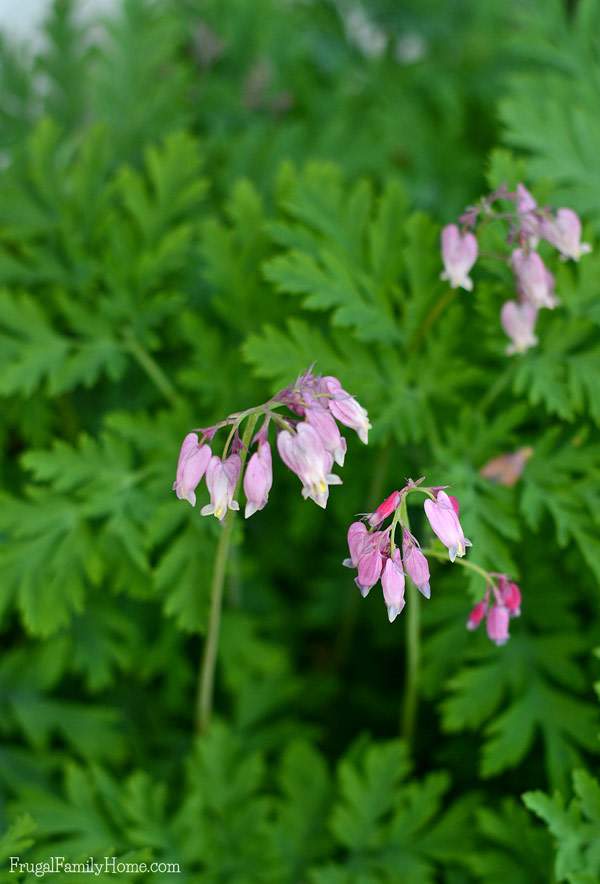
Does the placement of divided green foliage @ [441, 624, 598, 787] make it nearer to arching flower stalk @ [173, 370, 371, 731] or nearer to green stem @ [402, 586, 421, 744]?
green stem @ [402, 586, 421, 744]

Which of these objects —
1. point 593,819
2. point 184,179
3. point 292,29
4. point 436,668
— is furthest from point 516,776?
point 292,29

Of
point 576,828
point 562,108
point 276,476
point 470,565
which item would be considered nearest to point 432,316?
point 470,565

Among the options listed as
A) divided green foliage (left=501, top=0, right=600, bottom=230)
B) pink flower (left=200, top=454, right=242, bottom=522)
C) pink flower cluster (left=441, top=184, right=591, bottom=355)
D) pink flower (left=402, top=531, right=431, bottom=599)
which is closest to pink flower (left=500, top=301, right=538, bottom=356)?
pink flower cluster (left=441, top=184, right=591, bottom=355)

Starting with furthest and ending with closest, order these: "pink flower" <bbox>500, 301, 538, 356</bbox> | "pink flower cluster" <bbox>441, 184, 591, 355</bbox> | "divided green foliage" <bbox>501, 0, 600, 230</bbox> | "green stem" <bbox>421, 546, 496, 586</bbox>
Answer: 1. "divided green foliage" <bbox>501, 0, 600, 230</bbox>
2. "pink flower" <bbox>500, 301, 538, 356</bbox>
3. "pink flower cluster" <bbox>441, 184, 591, 355</bbox>
4. "green stem" <bbox>421, 546, 496, 586</bbox>

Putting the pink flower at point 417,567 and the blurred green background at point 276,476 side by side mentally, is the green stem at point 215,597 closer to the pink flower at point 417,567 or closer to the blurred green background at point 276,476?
the blurred green background at point 276,476

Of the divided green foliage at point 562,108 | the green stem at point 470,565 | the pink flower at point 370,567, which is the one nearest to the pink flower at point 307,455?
the pink flower at point 370,567

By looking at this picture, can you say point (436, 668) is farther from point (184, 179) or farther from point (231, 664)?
point (184, 179)
